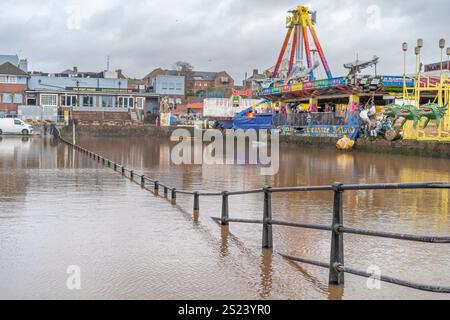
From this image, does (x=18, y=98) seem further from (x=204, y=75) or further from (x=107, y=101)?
(x=204, y=75)

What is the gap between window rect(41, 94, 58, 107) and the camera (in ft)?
258

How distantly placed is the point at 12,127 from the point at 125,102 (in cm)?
2555

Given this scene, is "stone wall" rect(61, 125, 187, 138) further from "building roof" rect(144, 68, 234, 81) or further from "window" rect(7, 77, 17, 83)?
"building roof" rect(144, 68, 234, 81)

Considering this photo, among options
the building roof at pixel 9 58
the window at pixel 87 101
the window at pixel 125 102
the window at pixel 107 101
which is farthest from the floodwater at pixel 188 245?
the building roof at pixel 9 58

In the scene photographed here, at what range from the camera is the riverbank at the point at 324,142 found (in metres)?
32.5

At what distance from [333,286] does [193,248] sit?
2.87 m

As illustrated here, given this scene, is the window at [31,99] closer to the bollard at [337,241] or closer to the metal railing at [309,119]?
the metal railing at [309,119]

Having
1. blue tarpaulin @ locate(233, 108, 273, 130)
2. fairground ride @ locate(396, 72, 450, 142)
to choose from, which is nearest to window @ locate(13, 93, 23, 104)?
blue tarpaulin @ locate(233, 108, 273, 130)

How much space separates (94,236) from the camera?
387 inches

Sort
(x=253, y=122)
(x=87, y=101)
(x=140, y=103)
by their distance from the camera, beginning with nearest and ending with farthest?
(x=253, y=122), (x=87, y=101), (x=140, y=103)

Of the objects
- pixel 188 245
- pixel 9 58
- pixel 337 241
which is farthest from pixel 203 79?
pixel 337 241

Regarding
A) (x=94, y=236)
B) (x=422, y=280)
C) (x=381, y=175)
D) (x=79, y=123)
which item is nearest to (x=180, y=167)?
(x=381, y=175)

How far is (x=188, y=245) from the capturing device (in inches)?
366
